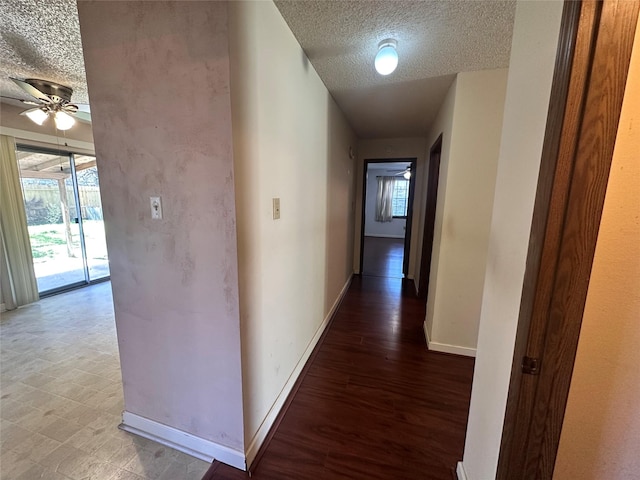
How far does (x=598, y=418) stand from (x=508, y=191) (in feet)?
2.31

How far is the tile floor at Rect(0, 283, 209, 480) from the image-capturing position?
51.5 inches

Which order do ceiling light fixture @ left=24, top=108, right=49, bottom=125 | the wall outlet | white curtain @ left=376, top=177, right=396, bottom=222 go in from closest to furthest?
the wall outlet < ceiling light fixture @ left=24, top=108, right=49, bottom=125 < white curtain @ left=376, top=177, right=396, bottom=222

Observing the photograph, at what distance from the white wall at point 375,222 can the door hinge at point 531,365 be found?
26.4 feet

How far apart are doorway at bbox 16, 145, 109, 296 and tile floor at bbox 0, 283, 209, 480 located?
121cm

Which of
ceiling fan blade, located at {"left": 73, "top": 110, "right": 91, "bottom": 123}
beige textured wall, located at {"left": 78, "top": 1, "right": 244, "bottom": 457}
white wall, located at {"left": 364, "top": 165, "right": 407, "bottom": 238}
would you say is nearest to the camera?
beige textured wall, located at {"left": 78, "top": 1, "right": 244, "bottom": 457}

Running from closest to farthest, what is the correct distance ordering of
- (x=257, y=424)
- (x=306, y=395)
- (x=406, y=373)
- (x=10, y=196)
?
(x=257, y=424), (x=306, y=395), (x=406, y=373), (x=10, y=196)

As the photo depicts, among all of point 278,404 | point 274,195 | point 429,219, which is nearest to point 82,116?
point 274,195

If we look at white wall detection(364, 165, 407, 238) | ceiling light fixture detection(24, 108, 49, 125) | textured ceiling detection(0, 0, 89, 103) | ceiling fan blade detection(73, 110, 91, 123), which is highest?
ceiling fan blade detection(73, 110, 91, 123)

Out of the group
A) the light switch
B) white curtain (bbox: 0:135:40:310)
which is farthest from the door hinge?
white curtain (bbox: 0:135:40:310)

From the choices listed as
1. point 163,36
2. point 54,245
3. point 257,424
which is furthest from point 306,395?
point 54,245

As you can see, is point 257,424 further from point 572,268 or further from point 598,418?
point 572,268

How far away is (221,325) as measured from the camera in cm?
119

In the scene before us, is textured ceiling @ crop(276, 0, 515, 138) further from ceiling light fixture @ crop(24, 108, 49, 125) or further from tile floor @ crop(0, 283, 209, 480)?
ceiling light fixture @ crop(24, 108, 49, 125)

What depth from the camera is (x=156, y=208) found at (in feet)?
3.96
